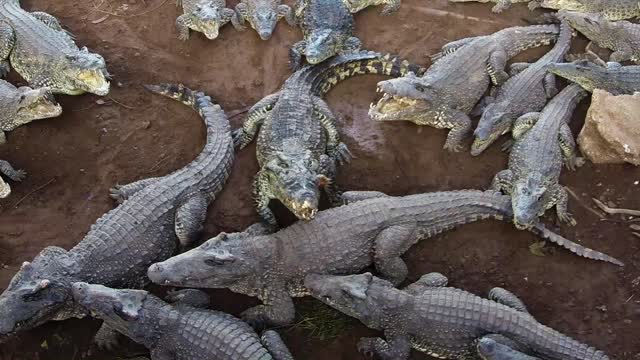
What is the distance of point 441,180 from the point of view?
15.0 feet

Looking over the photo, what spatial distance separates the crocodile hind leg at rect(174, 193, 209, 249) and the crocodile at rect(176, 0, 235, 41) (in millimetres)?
1882

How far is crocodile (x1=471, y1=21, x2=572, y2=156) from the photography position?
4.68 meters

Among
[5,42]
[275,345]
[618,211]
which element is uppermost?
[5,42]

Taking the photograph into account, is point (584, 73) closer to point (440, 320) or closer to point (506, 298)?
point (506, 298)

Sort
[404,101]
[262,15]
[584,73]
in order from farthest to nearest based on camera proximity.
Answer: [262,15] < [584,73] < [404,101]


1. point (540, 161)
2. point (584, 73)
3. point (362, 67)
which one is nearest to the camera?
point (540, 161)

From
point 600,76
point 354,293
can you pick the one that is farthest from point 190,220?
point 600,76

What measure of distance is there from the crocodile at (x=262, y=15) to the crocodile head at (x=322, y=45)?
1.54ft

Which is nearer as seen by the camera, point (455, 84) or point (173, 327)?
point (173, 327)

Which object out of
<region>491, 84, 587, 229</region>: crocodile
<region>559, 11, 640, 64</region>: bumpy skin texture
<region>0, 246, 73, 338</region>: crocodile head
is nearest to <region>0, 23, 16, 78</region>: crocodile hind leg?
<region>0, 246, 73, 338</region>: crocodile head

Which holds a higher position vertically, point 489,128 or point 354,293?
point 489,128

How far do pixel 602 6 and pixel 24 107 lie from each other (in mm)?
5220

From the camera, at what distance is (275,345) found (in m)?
3.78

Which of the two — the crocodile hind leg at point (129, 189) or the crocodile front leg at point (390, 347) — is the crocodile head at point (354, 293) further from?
the crocodile hind leg at point (129, 189)
